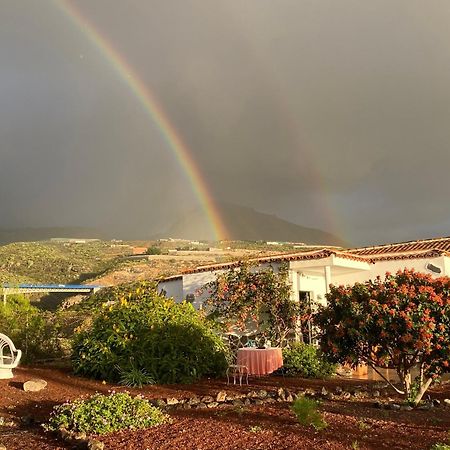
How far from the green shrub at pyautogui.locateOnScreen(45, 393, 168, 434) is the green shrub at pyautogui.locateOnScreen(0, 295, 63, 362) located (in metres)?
8.18

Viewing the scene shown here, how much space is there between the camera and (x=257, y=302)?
57.8 ft

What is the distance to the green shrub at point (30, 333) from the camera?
1456cm

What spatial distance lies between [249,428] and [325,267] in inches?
497

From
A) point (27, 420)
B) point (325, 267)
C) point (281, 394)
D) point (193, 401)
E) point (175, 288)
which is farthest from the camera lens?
point (175, 288)

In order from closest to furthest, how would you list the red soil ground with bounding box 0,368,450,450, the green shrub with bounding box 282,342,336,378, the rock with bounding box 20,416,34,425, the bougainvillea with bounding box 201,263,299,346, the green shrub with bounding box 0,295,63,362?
the red soil ground with bounding box 0,368,450,450 → the rock with bounding box 20,416,34,425 → the green shrub with bounding box 282,342,336,378 → the green shrub with bounding box 0,295,63,362 → the bougainvillea with bounding box 201,263,299,346

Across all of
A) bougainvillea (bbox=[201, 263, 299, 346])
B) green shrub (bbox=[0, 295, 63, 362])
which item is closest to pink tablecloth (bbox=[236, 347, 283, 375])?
bougainvillea (bbox=[201, 263, 299, 346])

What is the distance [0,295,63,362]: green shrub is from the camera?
14562mm

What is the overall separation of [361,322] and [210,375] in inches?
177

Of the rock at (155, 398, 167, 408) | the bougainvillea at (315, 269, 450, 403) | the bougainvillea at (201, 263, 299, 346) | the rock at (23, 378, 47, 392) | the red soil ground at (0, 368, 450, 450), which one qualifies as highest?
the bougainvillea at (201, 263, 299, 346)

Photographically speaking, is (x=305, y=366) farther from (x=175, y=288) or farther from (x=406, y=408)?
(x=175, y=288)

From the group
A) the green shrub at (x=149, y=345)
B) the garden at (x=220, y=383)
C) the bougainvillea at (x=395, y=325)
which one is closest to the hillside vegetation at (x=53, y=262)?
the green shrub at (x=149, y=345)

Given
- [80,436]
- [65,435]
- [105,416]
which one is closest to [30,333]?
[105,416]

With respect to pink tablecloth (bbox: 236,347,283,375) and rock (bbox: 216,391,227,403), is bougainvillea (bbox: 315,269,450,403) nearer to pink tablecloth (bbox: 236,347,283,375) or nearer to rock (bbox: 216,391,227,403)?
rock (bbox: 216,391,227,403)

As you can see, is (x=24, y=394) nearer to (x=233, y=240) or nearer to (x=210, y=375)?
(x=210, y=375)
